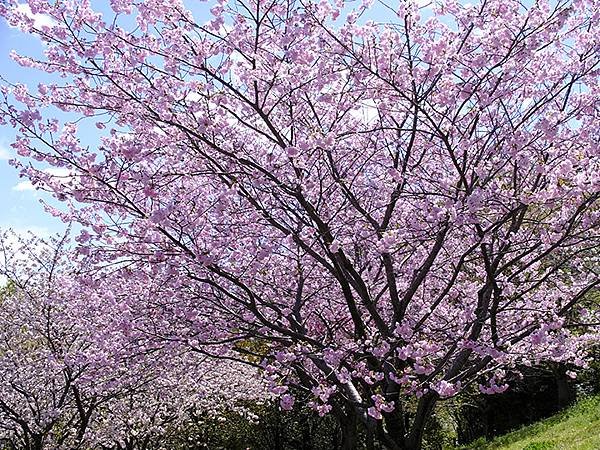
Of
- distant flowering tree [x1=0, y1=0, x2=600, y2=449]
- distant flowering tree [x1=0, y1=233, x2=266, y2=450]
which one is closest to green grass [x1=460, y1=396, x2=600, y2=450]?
distant flowering tree [x1=0, y1=0, x2=600, y2=449]

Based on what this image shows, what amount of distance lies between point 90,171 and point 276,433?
609 inches

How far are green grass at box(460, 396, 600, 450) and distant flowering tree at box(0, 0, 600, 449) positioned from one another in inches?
101

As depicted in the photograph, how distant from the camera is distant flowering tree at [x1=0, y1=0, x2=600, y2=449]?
5.64 m

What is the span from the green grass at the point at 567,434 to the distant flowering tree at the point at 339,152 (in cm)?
257

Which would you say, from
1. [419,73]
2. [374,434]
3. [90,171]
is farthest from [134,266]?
[419,73]

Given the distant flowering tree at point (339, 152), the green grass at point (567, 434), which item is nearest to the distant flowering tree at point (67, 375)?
the distant flowering tree at point (339, 152)

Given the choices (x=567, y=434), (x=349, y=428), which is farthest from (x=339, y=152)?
(x=567, y=434)

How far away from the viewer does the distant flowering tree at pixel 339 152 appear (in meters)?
5.64

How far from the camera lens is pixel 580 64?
570cm

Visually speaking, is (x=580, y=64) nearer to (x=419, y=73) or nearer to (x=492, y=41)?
(x=492, y=41)

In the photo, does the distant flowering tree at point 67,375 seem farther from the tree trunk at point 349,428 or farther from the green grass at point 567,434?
the green grass at point 567,434

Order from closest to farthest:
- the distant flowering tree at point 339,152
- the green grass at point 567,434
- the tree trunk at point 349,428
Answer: the distant flowering tree at point 339,152, the tree trunk at point 349,428, the green grass at point 567,434

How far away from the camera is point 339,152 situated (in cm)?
715

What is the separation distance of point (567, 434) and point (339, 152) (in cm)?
685
